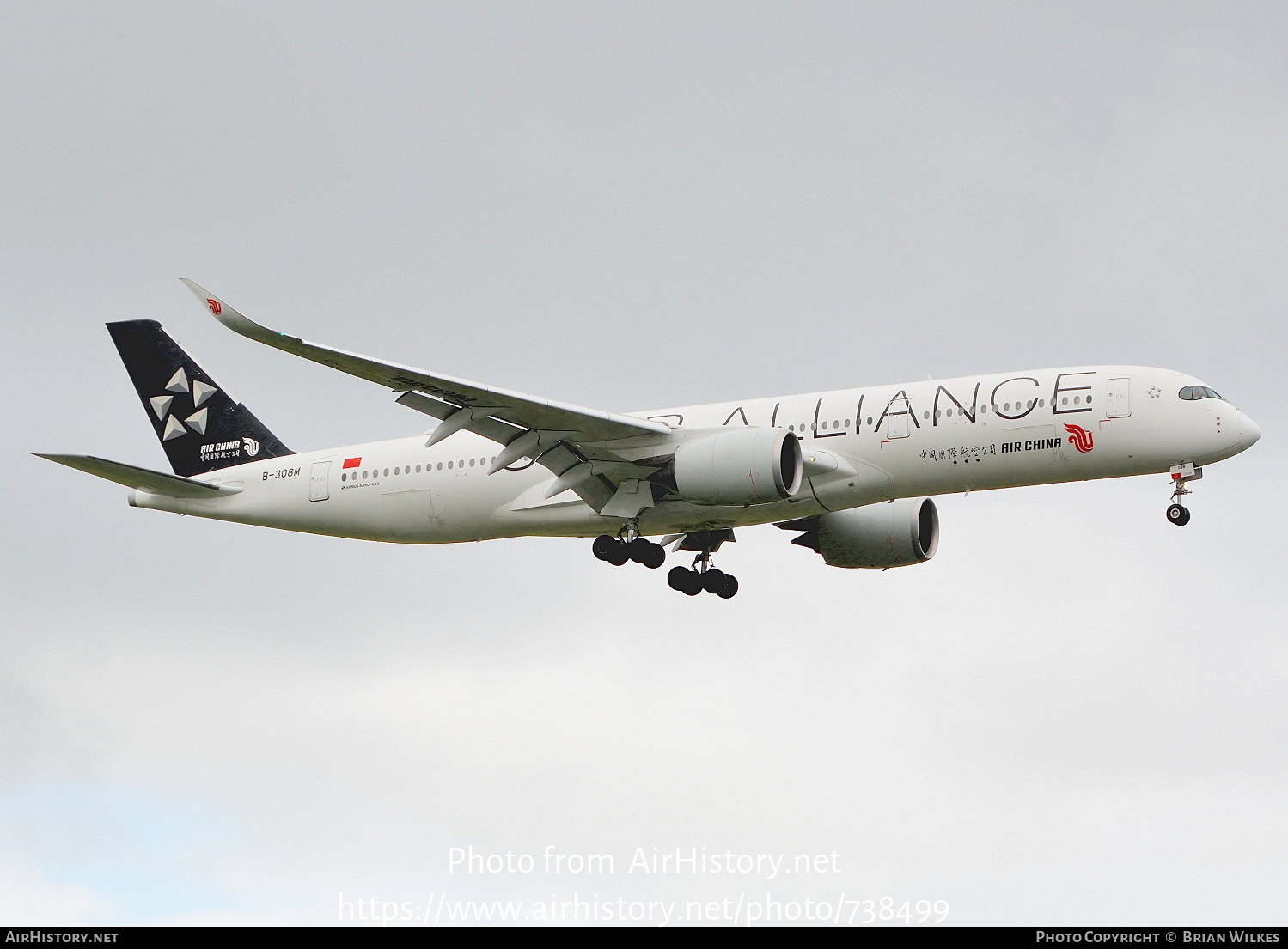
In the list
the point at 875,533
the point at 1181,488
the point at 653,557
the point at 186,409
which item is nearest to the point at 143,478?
the point at 186,409

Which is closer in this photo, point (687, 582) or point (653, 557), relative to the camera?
point (653, 557)

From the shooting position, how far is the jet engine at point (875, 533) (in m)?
42.9

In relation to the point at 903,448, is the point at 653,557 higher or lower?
lower

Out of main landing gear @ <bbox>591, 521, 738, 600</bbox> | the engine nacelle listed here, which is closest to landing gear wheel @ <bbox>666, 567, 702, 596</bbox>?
main landing gear @ <bbox>591, 521, 738, 600</bbox>

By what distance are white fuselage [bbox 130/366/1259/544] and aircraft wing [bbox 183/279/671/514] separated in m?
1.07

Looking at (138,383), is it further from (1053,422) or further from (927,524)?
(1053,422)

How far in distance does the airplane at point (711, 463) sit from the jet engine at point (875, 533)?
5 centimetres

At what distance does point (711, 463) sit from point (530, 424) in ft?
14.0

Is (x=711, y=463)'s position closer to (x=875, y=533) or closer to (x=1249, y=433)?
(x=875, y=533)

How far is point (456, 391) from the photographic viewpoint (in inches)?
1374

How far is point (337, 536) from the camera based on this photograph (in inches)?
1698

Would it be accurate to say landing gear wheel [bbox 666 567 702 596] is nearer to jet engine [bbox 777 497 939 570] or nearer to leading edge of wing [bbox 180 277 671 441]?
jet engine [bbox 777 497 939 570]

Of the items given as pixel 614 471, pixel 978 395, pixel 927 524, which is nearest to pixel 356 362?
pixel 614 471

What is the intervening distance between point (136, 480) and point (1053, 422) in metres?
23.3
